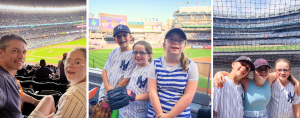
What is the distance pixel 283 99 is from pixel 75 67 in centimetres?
238

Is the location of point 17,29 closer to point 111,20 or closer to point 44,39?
point 44,39

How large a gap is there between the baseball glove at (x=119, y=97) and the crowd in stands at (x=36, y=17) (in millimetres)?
988

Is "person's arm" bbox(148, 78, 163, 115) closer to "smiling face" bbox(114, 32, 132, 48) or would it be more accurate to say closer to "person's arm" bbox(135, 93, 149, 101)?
"person's arm" bbox(135, 93, 149, 101)

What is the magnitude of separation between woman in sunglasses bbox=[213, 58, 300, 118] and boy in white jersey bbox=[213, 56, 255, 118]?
74 millimetres

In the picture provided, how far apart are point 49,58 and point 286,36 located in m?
3.25

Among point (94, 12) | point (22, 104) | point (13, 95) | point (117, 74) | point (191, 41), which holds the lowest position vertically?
point (22, 104)

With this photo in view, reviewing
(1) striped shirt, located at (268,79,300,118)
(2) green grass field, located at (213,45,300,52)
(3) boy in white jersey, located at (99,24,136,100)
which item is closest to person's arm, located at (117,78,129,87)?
(3) boy in white jersey, located at (99,24,136,100)

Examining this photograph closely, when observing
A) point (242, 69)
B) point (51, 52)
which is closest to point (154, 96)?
point (242, 69)

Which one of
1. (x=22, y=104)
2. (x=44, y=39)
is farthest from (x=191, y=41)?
(x=22, y=104)

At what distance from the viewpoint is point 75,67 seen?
1529 mm

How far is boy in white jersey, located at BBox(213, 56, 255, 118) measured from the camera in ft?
5.47

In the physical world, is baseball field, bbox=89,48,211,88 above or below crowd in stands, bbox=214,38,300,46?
below

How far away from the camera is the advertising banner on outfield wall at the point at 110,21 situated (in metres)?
1.46

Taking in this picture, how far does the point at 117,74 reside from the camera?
1.49m
